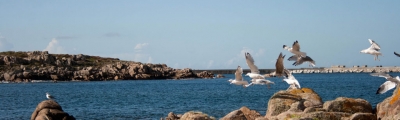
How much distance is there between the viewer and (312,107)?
16922 millimetres

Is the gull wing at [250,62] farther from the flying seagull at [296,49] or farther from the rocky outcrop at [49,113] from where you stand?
the rocky outcrop at [49,113]

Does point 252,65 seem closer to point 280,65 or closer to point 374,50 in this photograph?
point 280,65

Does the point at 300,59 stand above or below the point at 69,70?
below

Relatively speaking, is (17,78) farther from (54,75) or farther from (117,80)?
(117,80)

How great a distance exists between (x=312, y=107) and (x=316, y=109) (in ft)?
1.69

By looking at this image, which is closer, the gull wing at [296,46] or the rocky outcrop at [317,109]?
the rocky outcrop at [317,109]

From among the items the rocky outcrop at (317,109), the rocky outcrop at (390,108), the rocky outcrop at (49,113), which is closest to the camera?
the rocky outcrop at (390,108)

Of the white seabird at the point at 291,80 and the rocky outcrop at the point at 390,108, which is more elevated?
the white seabird at the point at 291,80

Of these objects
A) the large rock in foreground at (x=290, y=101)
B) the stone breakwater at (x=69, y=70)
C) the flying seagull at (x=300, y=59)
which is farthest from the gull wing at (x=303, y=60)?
the stone breakwater at (x=69, y=70)

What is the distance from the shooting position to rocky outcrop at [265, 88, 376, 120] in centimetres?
1525

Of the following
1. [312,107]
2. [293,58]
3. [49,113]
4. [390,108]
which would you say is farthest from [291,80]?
[49,113]

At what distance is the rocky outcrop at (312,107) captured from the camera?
15250 mm

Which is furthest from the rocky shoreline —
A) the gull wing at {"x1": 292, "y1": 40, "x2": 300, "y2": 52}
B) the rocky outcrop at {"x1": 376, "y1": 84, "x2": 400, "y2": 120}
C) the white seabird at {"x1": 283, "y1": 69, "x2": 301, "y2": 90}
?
the gull wing at {"x1": 292, "y1": 40, "x2": 300, "y2": 52}

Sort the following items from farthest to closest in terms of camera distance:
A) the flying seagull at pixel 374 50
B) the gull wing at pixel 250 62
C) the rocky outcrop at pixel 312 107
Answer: the gull wing at pixel 250 62, the flying seagull at pixel 374 50, the rocky outcrop at pixel 312 107
